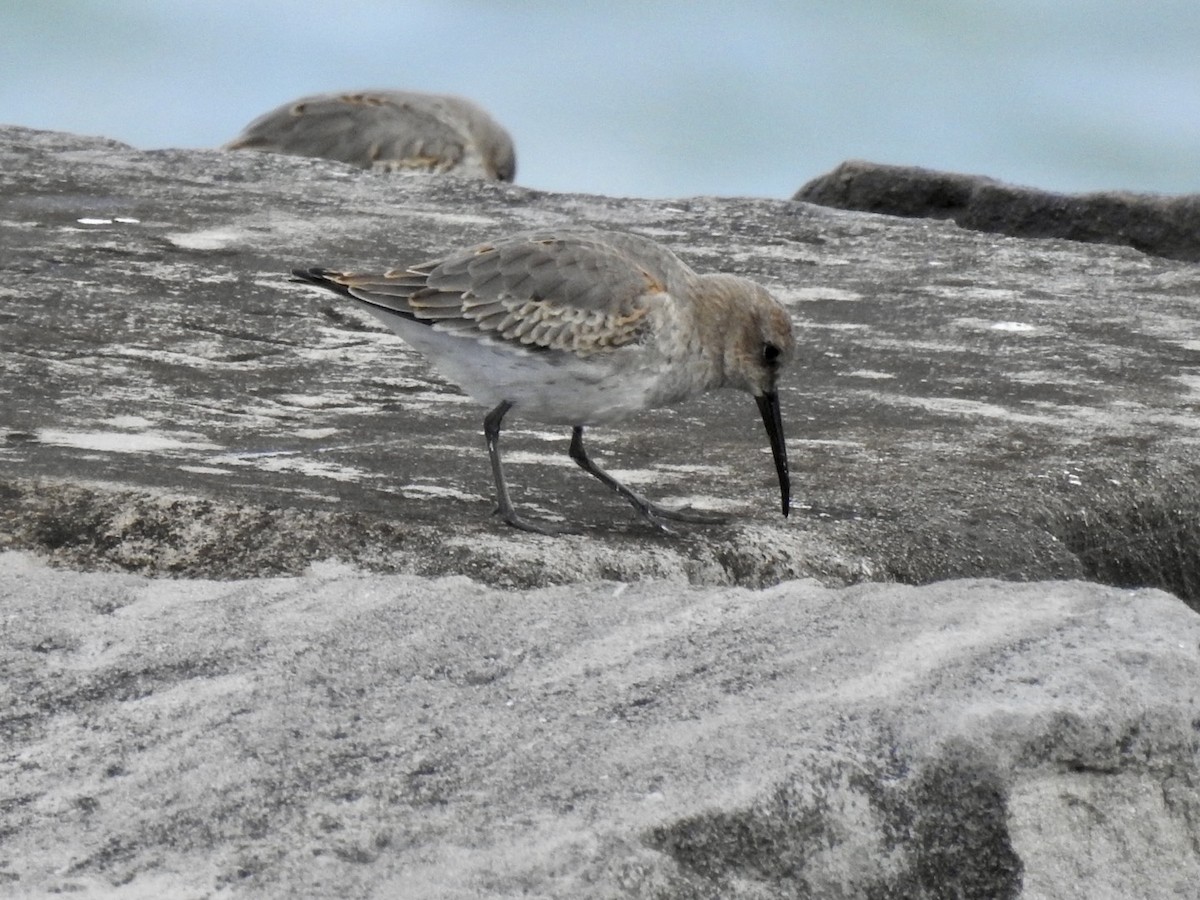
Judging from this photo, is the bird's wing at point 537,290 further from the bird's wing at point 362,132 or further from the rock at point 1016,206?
the bird's wing at point 362,132

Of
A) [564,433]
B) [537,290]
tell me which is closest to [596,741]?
[537,290]

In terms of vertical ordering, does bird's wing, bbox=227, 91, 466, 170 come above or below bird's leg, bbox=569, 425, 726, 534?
above

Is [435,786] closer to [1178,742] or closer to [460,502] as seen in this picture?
[1178,742]

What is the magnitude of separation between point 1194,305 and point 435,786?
196 inches

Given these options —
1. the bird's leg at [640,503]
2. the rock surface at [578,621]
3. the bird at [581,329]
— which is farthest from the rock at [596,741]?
the bird at [581,329]

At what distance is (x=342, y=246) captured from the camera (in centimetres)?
720

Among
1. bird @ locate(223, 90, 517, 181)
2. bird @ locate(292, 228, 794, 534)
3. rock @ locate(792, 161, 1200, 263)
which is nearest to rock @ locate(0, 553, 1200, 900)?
bird @ locate(292, 228, 794, 534)

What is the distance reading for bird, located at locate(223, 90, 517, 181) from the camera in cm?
1060

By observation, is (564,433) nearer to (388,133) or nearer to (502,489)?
(502,489)

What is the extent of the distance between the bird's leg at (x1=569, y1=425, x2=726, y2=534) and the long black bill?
0.57 feet

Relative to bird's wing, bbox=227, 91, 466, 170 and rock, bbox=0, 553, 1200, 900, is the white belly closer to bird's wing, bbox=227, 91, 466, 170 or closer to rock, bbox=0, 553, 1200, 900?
rock, bbox=0, 553, 1200, 900

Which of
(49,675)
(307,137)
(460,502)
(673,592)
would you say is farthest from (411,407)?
(307,137)

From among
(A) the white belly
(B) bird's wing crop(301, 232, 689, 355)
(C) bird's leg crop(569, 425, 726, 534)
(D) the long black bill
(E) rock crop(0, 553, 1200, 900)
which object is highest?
(B) bird's wing crop(301, 232, 689, 355)

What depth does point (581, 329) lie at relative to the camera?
422 cm
